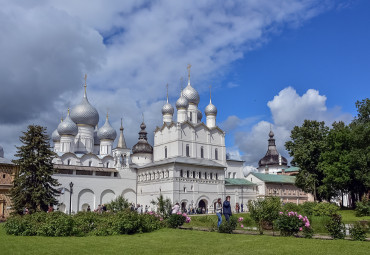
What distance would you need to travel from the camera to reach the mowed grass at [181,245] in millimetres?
11047

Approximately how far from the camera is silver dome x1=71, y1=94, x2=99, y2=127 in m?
55.8

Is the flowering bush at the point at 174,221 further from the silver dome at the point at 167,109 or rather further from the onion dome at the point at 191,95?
the silver dome at the point at 167,109

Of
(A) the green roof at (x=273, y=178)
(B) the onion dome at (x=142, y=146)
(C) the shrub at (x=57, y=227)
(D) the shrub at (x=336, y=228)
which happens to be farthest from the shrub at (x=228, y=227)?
(A) the green roof at (x=273, y=178)

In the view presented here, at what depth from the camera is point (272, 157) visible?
252 feet

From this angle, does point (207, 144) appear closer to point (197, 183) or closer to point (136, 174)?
point (197, 183)

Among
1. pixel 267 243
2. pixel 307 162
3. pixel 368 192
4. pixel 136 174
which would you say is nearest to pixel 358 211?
pixel 368 192

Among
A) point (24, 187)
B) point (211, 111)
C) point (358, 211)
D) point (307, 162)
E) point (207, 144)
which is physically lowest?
point (358, 211)

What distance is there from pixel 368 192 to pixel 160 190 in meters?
23.4

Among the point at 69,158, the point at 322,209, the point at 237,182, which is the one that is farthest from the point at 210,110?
the point at 322,209

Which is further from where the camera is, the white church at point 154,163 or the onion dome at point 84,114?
the onion dome at point 84,114

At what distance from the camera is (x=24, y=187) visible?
26125mm

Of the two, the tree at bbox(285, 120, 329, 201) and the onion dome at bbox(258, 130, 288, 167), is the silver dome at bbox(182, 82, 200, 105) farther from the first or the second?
the onion dome at bbox(258, 130, 288, 167)

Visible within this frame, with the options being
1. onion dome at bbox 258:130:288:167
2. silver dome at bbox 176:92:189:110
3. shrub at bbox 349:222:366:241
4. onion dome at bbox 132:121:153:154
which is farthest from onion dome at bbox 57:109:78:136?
shrub at bbox 349:222:366:241

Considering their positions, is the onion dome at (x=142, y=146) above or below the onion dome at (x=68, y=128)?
below
